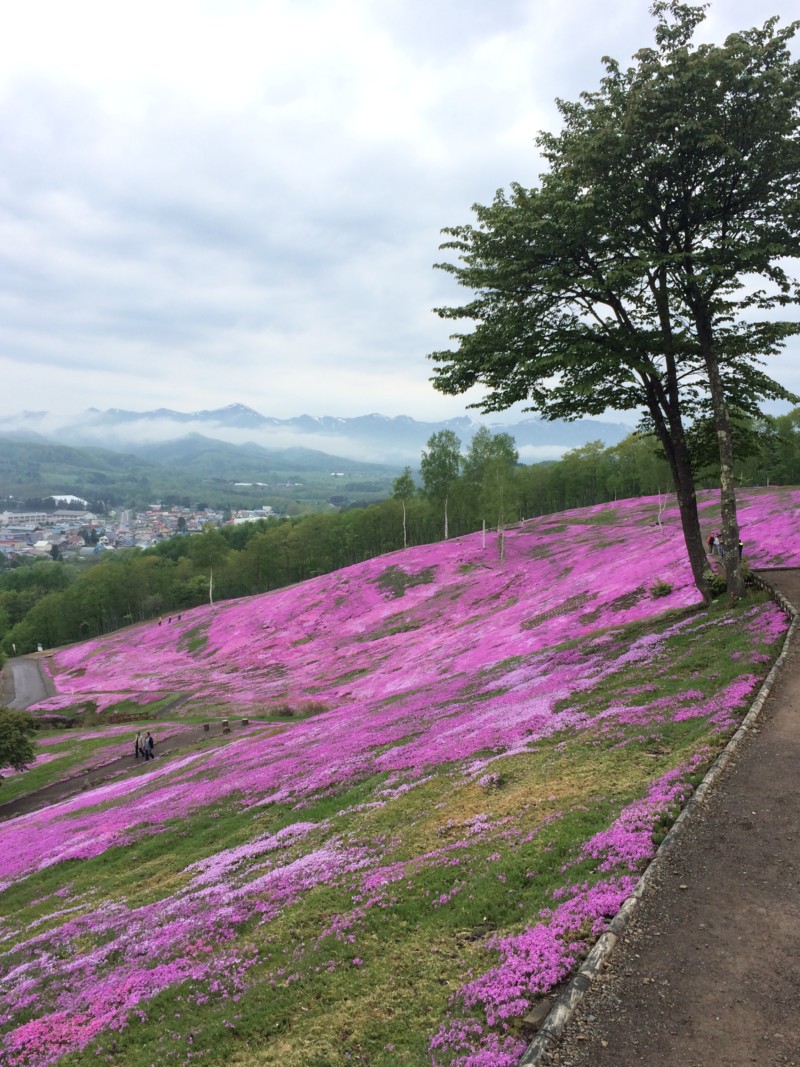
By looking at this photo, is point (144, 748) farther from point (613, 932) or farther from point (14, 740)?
point (613, 932)

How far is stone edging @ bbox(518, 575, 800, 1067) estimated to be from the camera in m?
6.38

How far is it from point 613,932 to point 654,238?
21.9 metres

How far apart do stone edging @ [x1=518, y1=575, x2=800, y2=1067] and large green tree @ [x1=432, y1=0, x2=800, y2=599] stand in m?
11.9

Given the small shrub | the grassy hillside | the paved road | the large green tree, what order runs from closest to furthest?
1. the grassy hillside
2. the large green tree
3. the small shrub
4. the paved road

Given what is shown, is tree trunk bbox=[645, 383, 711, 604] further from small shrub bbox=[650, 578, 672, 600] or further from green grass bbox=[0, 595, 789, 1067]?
small shrub bbox=[650, 578, 672, 600]

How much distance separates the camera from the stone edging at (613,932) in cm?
638

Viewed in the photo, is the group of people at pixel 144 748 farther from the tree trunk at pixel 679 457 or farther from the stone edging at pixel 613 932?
the stone edging at pixel 613 932

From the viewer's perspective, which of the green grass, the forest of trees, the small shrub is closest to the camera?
the green grass

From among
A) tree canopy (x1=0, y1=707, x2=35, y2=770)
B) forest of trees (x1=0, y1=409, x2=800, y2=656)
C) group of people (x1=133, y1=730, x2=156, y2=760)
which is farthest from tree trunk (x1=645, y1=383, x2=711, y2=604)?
forest of trees (x1=0, y1=409, x2=800, y2=656)

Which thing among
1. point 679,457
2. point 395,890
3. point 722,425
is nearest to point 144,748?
point 395,890

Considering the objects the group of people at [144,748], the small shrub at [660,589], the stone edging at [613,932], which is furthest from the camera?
the group of people at [144,748]

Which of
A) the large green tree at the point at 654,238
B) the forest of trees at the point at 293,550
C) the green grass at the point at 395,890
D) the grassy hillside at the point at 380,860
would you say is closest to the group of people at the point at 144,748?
the grassy hillside at the point at 380,860

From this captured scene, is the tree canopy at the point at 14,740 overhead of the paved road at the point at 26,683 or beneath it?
overhead

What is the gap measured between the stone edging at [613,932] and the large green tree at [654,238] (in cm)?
1186
